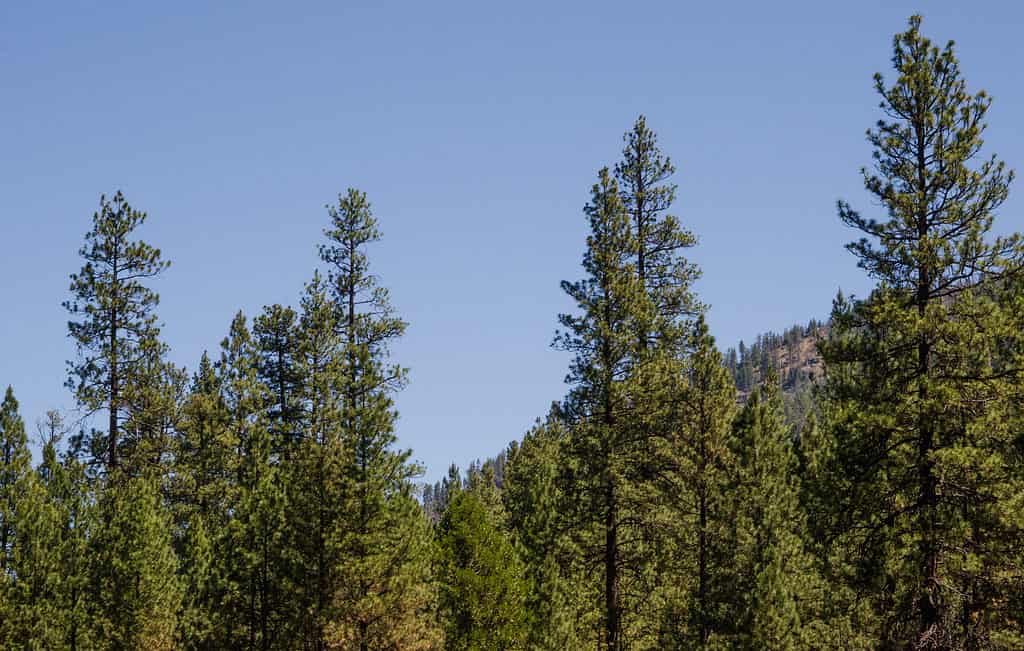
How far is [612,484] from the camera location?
1260 inches

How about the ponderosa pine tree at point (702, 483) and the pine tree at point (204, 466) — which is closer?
the ponderosa pine tree at point (702, 483)

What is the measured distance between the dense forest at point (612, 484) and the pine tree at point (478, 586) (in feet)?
0.29

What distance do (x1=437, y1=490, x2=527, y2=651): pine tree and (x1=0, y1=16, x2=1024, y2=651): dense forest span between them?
88 mm

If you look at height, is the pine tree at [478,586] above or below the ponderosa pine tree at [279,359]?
below

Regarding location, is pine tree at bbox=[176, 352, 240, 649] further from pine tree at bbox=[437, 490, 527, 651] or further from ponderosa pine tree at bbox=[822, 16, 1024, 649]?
ponderosa pine tree at bbox=[822, 16, 1024, 649]

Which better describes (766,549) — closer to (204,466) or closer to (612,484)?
(612,484)

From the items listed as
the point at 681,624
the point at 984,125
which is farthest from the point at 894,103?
the point at 681,624

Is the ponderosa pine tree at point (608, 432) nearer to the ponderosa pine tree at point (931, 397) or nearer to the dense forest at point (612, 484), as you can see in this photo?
the dense forest at point (612, 484)

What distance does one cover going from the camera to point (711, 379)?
103 feet

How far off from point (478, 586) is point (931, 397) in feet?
62.2

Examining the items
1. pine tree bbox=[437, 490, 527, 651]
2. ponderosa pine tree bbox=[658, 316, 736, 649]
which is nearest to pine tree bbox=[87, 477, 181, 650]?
pine tree bbox=[437, 490, 527, 651]

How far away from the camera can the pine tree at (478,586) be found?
116 ft

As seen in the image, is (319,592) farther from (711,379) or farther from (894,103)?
(894,103)

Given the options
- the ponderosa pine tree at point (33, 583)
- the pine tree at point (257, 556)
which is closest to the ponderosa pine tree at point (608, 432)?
the pine tree at point (257, 556)
